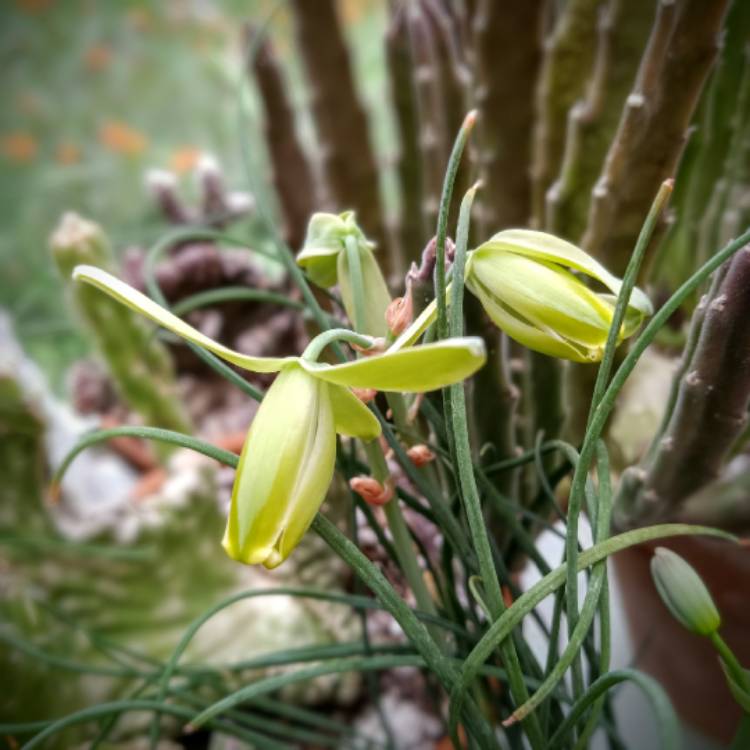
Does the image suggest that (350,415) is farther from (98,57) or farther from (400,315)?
(98,57)

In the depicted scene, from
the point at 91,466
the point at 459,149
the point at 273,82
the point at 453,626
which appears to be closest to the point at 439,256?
the point at 459,149

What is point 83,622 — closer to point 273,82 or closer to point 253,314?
point 253,314

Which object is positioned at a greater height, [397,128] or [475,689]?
[397,128]

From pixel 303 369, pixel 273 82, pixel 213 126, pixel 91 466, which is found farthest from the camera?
pixel 213 126

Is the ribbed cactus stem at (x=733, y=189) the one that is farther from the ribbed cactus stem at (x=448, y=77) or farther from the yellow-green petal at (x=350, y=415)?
the yellow-green petal at (x=350, y=415)

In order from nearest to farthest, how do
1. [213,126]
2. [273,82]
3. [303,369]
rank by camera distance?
[303,369] < [273,82] < [213,126]

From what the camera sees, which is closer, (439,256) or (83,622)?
(439,256)

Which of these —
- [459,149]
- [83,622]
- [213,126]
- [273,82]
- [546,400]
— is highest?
[213,126]
